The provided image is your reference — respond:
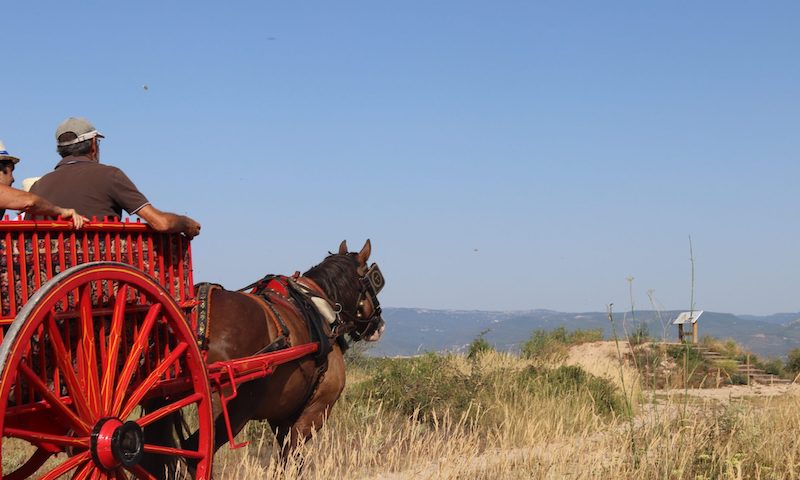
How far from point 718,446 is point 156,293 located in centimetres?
416

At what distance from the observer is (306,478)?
6.26 m

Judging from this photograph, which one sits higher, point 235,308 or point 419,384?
point 235,308

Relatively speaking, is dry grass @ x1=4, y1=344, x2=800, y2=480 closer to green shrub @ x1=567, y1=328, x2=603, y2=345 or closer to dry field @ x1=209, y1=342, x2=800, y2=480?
dry field @ x1=209, y1=342, x2=800, y2=480

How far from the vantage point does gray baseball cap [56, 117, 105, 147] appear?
5.28 meters

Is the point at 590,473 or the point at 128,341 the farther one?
the point at 590,473

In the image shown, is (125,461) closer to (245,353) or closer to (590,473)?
(245,353)

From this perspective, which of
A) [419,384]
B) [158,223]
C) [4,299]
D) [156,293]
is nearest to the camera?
[4,299]

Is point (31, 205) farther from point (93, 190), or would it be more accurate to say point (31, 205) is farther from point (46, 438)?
point (46, 438)

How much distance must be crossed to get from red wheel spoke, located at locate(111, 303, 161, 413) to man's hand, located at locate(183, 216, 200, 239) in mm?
620

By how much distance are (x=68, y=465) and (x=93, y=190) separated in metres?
1.73

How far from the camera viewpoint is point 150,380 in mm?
4609

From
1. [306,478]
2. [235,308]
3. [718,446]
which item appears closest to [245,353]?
[235,308]

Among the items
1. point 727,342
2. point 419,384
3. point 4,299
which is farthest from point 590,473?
point 727,342

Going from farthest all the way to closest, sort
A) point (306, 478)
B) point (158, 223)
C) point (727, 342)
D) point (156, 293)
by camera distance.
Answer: point (727, 342) → point (306, 478) → point (158, 223) → point (156, 293)
